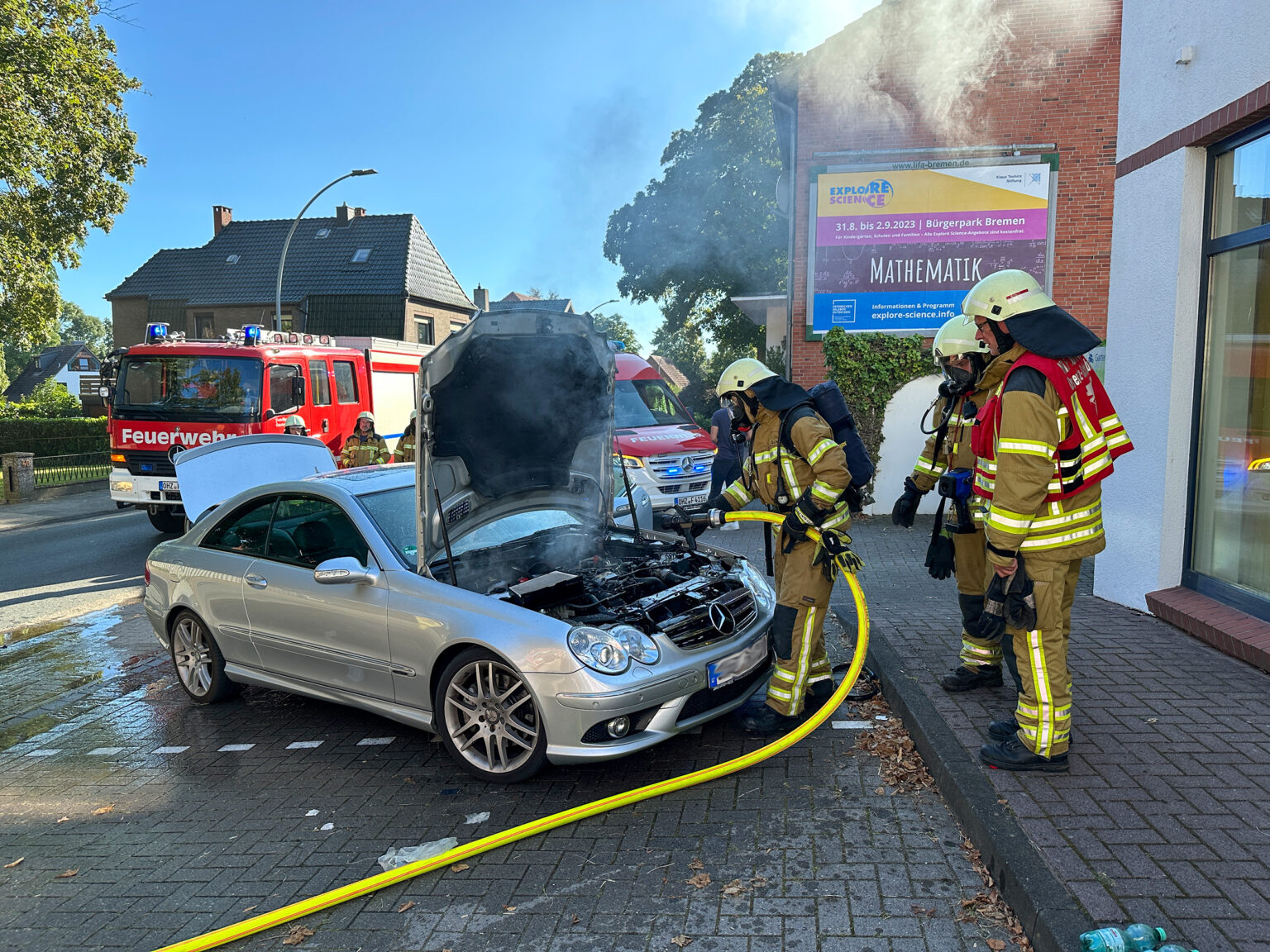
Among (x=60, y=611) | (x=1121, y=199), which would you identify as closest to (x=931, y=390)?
(x=1121, y=199)

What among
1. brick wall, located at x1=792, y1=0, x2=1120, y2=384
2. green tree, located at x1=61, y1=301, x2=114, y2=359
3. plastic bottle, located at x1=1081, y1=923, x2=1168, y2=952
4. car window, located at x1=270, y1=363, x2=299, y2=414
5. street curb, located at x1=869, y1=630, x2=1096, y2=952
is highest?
green tree, located at x1=61, y1=301, x2=114, y2=359

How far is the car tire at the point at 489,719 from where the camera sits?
161 inches

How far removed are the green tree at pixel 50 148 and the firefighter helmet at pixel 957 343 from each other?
18133 millimetres

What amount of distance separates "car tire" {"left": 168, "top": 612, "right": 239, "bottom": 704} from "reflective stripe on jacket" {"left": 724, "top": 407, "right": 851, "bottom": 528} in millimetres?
3405

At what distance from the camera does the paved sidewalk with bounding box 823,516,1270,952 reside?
2816 mm

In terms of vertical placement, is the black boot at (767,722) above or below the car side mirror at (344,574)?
below

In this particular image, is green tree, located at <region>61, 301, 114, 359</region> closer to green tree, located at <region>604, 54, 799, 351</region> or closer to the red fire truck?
green tree, located at <region>604, 54, 799, 351</region>

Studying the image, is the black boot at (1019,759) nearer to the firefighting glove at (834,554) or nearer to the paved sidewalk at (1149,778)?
the paved sidewalk at (1149,778)

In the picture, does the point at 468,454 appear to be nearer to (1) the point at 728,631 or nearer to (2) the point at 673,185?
(1) the point at 728,631

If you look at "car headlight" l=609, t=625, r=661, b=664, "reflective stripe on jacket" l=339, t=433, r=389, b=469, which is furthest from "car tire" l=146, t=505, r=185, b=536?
"car headlight" l=609, t=625, r=661, b=664

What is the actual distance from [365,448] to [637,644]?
7322 millimetres

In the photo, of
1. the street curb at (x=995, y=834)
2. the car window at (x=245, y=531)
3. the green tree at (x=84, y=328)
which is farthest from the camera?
the green tree at (x=84, y=328)

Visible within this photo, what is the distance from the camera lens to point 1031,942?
2.82 metres

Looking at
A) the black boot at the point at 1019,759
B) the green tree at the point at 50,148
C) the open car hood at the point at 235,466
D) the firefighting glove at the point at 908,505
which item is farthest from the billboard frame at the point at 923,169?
the green tree at the point at 50,148
